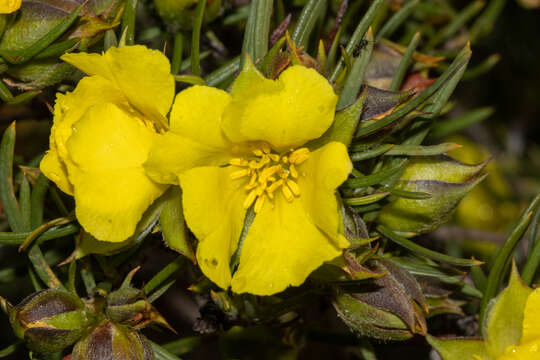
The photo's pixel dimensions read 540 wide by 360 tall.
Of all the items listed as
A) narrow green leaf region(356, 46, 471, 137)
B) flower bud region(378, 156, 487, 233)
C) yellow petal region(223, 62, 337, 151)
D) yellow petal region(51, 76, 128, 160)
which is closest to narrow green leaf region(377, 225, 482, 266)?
flower bud region(378, 156, 487, 233)

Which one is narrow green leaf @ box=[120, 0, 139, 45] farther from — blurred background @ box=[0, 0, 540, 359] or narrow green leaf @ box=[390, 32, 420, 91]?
narrow green leaf @ box=[390, 32, 420, 91]

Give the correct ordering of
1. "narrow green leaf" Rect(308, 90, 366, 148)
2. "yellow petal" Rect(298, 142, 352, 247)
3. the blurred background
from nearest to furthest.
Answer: "yellow petal" Rect(298, 142, 352, 247) < "narrow green leaf" Rect(308, 90, 366, 148) < the blurred background

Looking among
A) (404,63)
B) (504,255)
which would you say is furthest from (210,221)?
(504,255)

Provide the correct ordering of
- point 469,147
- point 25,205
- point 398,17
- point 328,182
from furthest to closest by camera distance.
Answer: point 469,147
point 398,17
point 25,205
point 328,182

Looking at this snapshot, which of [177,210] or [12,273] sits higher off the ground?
[177,210]

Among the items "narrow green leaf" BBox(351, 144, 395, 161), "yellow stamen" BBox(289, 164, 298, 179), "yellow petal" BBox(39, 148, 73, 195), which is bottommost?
"yellow petal" BBox(39, 148, 73, 195)

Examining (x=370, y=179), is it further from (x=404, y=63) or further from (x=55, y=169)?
(x=55, y=169)

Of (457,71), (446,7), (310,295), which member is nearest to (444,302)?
(310,295)

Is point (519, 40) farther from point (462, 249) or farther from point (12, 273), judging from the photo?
point (12, 273)
